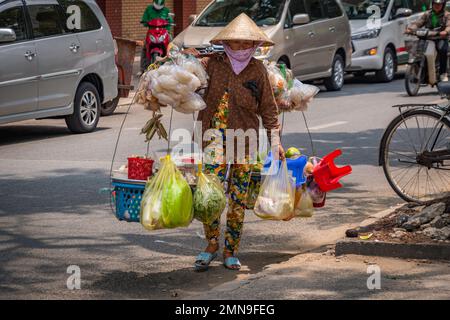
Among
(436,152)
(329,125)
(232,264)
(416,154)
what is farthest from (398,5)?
(232,264)

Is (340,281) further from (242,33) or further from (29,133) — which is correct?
(29,133)

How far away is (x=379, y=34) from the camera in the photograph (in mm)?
22250

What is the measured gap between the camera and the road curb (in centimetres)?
736

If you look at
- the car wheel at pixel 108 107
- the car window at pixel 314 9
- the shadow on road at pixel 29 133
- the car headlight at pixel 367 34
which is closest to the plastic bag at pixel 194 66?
the shadow on road at pixel 29 133

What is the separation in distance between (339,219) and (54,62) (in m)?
6.24

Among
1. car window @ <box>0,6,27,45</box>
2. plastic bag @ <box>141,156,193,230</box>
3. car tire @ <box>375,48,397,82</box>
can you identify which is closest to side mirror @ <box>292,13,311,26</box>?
car tire @ <box>375,48,397,82</box>

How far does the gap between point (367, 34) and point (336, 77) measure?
1.86 meters

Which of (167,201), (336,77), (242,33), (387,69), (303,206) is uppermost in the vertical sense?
(242,33)

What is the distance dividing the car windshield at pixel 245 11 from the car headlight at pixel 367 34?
3.40m

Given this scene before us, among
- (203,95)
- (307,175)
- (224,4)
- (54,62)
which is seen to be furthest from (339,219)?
(224,4)

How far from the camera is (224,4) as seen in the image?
64.4ft

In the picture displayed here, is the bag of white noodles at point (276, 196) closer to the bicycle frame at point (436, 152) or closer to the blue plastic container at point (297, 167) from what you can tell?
the blue plastic container at point (297, 167)

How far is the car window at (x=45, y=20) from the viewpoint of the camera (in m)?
14.3

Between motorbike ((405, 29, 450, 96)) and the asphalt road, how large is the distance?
14.9 feet
